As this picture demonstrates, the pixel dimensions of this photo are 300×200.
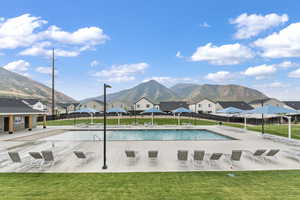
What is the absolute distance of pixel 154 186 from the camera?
24.3 feet

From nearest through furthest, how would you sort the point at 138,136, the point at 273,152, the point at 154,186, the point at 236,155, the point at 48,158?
the point at 154,186
the point at 236,155
the point at 48,158
the point at 273,152
the point at 138,136

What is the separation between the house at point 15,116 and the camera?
2273 cm

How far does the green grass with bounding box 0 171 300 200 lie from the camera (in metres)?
6.61

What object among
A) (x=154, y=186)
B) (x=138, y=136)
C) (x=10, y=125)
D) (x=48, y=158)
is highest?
(x=10, y=125)

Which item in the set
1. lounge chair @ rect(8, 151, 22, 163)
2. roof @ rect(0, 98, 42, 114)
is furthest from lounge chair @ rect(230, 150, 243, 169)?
roof @ rect(0, 98, 42, 114)

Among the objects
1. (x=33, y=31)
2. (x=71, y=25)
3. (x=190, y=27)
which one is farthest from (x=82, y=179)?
(x=33, y=31)

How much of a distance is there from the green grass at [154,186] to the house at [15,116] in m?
17.5

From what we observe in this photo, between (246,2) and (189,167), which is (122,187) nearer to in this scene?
(189,167)

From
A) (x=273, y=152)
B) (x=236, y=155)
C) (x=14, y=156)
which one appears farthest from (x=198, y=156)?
(x=14, y=156)

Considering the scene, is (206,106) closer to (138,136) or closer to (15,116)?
(138,136)

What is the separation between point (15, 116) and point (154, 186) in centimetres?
2431

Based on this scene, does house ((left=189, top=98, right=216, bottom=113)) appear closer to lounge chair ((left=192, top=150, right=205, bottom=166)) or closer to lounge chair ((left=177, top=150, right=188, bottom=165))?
lounge chair ((left=192, top=150, right=205, bottom=166))

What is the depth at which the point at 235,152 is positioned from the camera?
33.3 ft

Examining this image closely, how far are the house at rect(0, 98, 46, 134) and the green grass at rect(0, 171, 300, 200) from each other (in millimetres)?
17484
